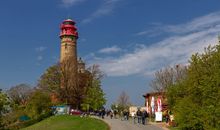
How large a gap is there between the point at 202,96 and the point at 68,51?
6745 centimetres

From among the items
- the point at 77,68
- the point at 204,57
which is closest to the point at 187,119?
the point at 204,57

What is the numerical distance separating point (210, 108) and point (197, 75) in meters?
7.11

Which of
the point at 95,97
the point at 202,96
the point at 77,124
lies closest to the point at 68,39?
the point at 95,97

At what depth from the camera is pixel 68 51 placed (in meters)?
103

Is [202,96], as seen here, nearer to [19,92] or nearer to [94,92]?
[94,92]

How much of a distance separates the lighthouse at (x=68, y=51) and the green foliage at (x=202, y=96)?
2009 inches

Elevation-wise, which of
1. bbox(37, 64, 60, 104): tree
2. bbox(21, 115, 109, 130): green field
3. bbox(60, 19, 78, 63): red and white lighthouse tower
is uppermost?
bbox(60, 19, 78, 63): red and white lighthouse tower

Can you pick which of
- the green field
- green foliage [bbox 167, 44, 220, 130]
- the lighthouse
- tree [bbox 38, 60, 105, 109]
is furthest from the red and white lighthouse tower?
green foliage [bbox 167, 44, 220, 130]

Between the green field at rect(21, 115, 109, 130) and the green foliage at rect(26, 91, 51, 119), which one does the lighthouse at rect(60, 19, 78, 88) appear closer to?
the green foliage at rect(26, 91, 51, 119)

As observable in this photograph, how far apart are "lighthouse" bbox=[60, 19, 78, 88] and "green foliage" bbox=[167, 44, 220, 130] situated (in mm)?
51041

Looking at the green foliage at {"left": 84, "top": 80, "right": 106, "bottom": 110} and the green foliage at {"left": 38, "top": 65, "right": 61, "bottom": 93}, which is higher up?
the green foliage at {"left": 38, "top": 65, "right": 61, "bottom": 93}

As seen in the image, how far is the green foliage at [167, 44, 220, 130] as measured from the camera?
32438 millimetres

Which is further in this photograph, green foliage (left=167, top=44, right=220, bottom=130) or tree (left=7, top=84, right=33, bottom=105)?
tree (left=7, top=84, right=33, bottom=105)

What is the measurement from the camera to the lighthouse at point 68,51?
91.7 metres
